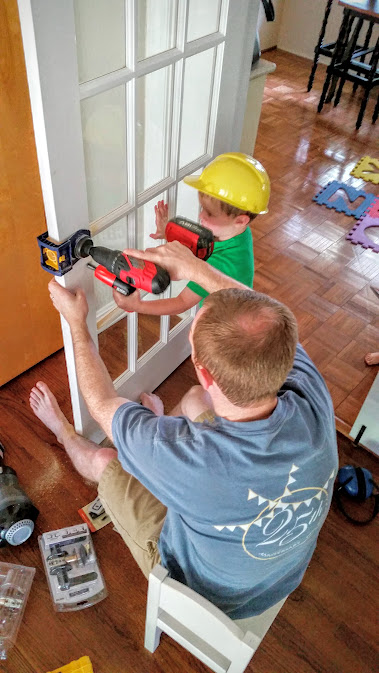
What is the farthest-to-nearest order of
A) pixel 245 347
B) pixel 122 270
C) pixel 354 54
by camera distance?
pixel 354 54 < pixel 122 270 < pixel 245 347

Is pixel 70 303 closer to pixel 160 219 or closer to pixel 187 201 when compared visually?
pixel 160 219

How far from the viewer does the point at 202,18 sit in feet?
4.47

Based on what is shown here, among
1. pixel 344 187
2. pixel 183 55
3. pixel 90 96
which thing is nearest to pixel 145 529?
pixel 90 96

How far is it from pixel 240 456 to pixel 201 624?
343 mm

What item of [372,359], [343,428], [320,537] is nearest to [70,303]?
[320,537]

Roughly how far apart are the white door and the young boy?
10cm

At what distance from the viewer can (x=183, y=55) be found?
1.33 metres

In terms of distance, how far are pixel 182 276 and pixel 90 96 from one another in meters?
0.43

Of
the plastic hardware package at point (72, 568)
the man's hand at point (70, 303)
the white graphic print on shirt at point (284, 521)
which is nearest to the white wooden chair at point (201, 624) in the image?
the white graphic print on shirt at point (284, 521)

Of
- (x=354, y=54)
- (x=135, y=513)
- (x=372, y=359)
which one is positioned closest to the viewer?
(x=135, y=513)

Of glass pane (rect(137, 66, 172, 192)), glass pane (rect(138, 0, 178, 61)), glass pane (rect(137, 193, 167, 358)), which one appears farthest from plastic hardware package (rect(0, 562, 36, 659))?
glass pane (rect(138, 0, 178, 61))

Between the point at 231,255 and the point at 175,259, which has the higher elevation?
the point at 175,259

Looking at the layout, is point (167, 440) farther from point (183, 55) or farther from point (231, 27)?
point (231, 27)

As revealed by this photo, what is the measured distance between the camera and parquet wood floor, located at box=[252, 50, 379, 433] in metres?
2.31
